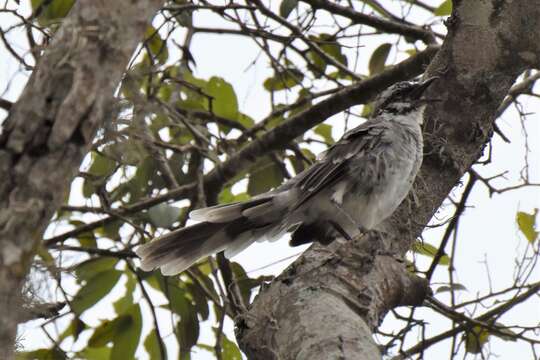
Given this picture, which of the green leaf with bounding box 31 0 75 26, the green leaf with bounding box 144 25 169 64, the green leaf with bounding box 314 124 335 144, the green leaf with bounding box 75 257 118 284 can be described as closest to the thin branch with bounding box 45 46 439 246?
the green leaf with bounding box 75 257 118 284

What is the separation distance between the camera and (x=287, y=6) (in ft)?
18.2

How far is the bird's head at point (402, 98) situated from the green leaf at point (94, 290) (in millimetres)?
1978

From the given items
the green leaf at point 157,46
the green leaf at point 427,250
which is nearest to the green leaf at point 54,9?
the green leaf at point 157,46

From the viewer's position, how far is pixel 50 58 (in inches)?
83.4

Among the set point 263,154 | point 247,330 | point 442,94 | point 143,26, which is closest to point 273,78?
point 263,154

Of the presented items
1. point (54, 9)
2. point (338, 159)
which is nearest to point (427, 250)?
point (338, 159)

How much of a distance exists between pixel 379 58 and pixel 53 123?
4564 millimetres

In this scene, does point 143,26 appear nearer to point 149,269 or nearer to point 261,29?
point 149,269

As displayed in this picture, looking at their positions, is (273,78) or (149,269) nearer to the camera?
(149,269)

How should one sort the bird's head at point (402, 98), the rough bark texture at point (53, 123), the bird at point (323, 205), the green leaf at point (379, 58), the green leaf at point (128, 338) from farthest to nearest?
the green leaf at point (379, 58) < the green leaf at point (128, 338) < the bird at point (323, 205) < the bird's head at point (402, 98) < the rough bark texture at point (53, 123)

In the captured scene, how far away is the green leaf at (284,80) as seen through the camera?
6.50m

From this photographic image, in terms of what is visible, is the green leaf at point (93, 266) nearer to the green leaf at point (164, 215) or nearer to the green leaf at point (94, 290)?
the green leaf at point (94, 290)

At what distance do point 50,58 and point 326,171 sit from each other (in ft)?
9.84

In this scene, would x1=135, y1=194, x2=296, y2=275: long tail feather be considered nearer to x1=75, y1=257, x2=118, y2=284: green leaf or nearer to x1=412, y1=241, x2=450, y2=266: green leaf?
x1=75, y1=257, x2=118, y2=284: green leaf
